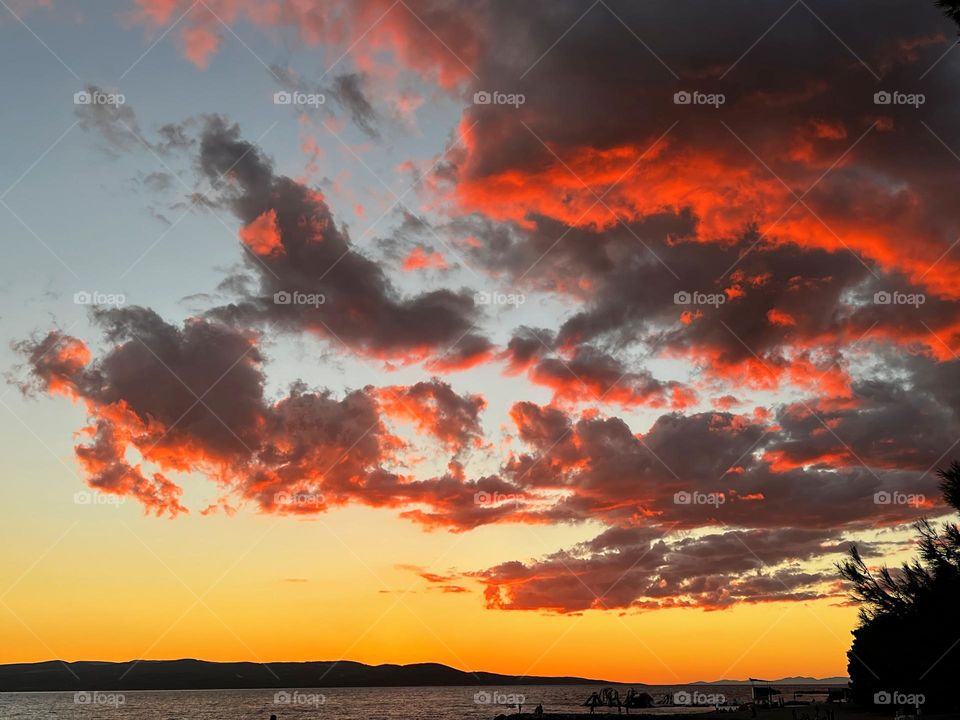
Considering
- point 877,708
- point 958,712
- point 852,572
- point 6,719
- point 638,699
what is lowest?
point 6,719

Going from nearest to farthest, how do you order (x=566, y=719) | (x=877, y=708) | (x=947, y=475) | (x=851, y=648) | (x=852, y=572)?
(x=947, y=475)
(x=852, y=572)
(x=877, y=708)
(x=851, y=648)
(x=566, y=719)

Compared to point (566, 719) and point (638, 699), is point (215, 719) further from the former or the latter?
point (566, 719)

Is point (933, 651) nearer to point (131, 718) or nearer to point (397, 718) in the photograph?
point (397, 718)

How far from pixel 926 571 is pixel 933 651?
677 cm

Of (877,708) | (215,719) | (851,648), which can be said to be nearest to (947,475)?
(877,708)

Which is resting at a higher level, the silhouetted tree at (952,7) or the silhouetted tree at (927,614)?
the silhouetted tree at (952,7)

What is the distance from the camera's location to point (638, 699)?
6471 inches

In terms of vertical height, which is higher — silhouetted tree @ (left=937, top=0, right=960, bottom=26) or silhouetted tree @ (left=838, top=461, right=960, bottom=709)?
silhouetted tree @ (left=937, top=0, right=960, bottom=26)

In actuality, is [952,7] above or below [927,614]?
above

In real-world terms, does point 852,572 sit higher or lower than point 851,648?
higher

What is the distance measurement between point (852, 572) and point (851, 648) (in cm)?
5707

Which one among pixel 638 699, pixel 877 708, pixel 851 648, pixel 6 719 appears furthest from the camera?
pixel 6 719

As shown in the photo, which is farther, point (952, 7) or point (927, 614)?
point (927, 614)

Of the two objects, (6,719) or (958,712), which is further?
(6,719)
